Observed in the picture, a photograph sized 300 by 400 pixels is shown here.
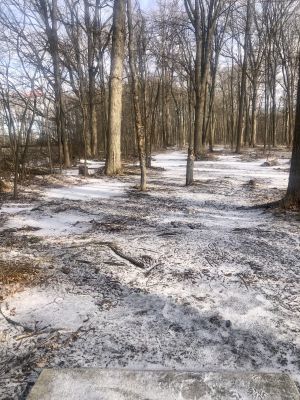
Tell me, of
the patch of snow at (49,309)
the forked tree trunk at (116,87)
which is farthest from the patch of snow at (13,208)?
the forked tree trunk at (116,87)

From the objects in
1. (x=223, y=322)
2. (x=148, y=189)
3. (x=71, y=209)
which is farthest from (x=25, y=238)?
(x=148, y=189)

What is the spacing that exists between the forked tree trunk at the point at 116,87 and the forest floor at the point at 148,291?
236 inches

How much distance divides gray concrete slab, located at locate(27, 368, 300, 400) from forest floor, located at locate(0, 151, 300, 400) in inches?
5.9

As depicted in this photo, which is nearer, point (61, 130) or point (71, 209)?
point (71, 209)

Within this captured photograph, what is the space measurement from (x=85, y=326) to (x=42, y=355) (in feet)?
1.37

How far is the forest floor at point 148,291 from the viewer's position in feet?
8.18

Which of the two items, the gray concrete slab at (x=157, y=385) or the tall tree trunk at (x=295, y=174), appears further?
the tall tree trunk at (x=295, y=174)

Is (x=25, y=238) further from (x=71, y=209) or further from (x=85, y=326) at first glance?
(x=85, y=326)

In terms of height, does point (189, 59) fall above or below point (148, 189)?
above

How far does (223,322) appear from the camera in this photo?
113 inches

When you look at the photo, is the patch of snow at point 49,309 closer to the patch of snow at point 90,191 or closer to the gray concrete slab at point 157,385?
the gray concrete slab at point 157,385

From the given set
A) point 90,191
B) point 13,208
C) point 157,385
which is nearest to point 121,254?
point 157,385

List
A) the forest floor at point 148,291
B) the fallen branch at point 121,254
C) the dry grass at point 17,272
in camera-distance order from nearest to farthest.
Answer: the forest floor at point 148,291
the dry grass at point 17,272
the fallen branch at point 121,254

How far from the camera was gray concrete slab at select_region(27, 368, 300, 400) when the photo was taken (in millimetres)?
2057
